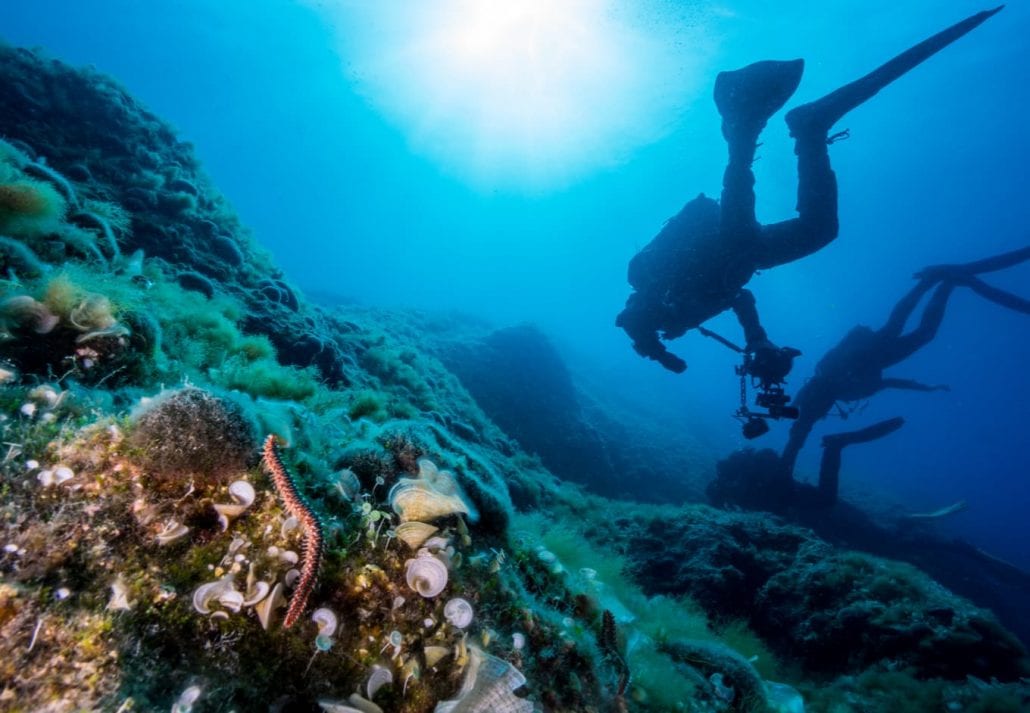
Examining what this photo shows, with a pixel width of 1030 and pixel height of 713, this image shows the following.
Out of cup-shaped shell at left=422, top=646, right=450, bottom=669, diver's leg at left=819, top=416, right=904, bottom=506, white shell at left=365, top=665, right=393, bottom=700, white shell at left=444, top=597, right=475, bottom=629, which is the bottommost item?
white shell at left=365, top=665, right=393, bottom=700

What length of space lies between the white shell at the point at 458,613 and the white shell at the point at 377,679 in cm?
32

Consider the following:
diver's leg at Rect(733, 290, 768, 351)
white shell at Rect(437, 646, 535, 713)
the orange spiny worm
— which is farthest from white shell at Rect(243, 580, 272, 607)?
diver's leg at Rect(733, 290, 768, 351)

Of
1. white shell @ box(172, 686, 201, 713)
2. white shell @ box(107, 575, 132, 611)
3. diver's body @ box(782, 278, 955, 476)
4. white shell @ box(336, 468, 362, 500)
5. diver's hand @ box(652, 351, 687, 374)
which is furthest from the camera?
diver's body @ box(782, 278, 955, 476)

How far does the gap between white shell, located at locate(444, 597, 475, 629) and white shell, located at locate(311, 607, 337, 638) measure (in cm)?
49

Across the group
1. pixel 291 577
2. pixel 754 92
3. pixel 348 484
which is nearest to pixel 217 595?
pixel 291 577

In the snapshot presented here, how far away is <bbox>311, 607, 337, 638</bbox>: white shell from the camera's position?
187 centimetres

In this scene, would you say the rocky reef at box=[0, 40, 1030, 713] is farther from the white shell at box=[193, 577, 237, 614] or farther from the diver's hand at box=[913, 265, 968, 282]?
the diver's hand at box=[913, 265, 968, 282]

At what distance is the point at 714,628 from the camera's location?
269 inches

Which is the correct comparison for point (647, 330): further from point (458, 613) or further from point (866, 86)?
point (458, 613)

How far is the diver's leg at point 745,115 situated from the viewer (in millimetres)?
9289

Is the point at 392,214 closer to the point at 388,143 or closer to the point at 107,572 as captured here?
the point at 388,143

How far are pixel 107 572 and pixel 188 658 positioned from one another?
456 millimetres

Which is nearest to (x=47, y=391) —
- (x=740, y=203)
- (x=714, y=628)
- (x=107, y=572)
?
(x=107, y=572)

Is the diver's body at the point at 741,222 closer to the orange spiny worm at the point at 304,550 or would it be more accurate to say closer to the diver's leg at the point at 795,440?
the diver's leg at the point at 795,440
